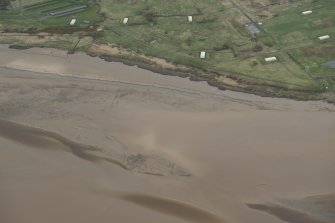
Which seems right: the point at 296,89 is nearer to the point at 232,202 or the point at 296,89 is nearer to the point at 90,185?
the point at 232,202

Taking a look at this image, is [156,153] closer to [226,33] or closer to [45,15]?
[226,33]

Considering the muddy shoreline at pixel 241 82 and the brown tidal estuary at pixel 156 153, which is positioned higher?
the muddy shoreline at pixel 241 82

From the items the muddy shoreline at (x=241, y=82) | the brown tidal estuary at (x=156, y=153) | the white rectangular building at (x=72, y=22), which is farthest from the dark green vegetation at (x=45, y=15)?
the brown tidal estuary at (x=156, y=153)

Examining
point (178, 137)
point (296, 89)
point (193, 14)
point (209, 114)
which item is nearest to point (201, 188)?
point (178, 137)

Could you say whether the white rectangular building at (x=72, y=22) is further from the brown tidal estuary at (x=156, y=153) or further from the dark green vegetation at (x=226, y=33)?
the brown tidal estuary at (x=156, y=153)

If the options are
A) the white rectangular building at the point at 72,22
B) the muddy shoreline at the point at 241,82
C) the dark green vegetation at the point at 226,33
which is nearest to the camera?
the muddy shoreline at the point at 241,82

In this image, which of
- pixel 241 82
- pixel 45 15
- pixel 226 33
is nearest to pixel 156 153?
pixel 241 82

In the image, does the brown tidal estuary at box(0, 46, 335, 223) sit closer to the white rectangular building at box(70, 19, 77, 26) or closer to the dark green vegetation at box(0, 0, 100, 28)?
the white rectangular building at box(70, 19, 77, 26)
